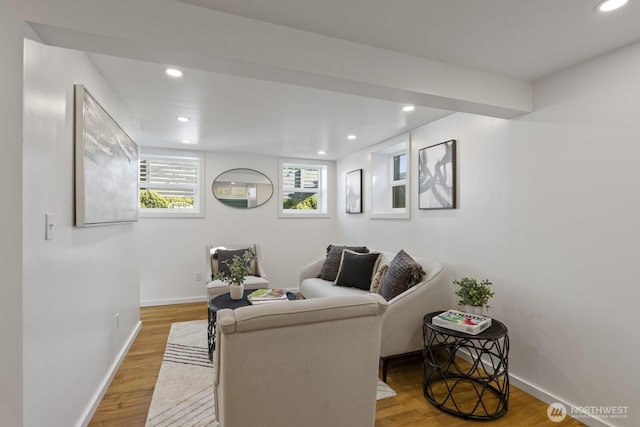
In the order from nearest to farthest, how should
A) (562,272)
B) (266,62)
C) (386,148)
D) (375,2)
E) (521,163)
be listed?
(375,2), (266,62), (562,272), (521,163), (386,148)

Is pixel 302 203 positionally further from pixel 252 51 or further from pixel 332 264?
pixel 252 51

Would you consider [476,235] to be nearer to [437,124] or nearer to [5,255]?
[437,124]

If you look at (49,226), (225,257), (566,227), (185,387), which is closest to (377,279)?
(566,227)

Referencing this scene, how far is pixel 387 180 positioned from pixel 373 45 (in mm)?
2547

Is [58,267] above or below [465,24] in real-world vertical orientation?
below

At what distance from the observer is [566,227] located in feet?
6.57

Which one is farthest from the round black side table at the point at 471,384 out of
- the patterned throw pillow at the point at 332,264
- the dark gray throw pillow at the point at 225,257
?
the dark gray throw pillow at the point at 225,257

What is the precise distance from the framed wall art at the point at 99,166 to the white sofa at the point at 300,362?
1.21 meters

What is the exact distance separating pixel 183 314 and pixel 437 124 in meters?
3.78

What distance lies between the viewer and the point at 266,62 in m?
1.53

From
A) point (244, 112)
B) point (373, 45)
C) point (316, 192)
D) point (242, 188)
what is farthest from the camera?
point (316, 192)

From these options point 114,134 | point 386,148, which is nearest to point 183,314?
point 114,134

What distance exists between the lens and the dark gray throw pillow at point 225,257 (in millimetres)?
4027

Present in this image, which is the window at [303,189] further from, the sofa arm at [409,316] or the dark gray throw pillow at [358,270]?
the sofa arm at [409,316]
